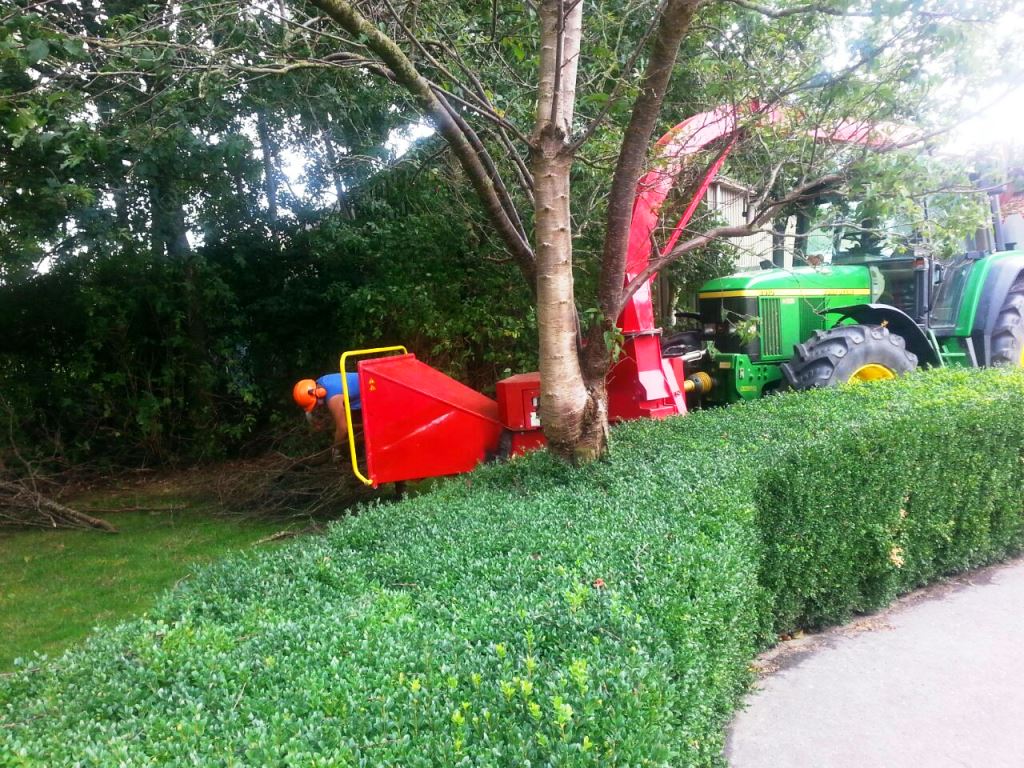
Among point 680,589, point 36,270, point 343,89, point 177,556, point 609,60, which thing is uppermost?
point 343,89

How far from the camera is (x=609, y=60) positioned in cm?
503

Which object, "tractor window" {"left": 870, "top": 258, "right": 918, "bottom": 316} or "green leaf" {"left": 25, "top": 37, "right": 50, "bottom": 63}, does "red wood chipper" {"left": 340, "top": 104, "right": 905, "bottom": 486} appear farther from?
"tractor window" {"left": 870, "top": 258, "right": 918, "bottom": 316}

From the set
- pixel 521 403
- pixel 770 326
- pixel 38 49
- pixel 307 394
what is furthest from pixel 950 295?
pixel 38 49

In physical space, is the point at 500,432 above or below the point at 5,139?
below

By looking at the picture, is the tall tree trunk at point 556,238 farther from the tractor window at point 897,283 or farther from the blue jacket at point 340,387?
the tractor window at point 897,283

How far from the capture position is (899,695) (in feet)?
11.6

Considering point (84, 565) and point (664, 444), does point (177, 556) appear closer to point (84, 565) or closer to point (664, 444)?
point (84, 565)

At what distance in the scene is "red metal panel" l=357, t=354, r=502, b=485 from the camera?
526 cm

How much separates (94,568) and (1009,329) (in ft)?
28.0

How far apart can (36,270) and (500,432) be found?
7065 millimetres

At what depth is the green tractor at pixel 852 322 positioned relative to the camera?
6730 millimetres

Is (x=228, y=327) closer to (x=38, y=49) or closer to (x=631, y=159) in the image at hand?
(x=38, y=49)

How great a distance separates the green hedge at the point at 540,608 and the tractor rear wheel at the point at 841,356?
167 centimetres

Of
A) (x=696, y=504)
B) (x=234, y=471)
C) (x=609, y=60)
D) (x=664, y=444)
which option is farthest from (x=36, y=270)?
(x=696, y=504)
